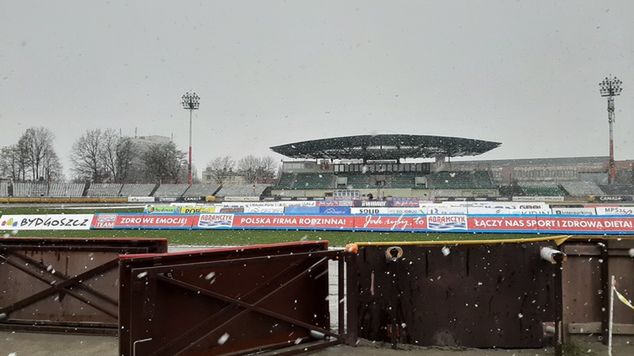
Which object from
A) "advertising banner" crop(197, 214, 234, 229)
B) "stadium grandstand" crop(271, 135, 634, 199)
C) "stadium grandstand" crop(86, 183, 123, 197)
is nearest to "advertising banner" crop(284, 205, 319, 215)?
"advertising banner" crop(197, 214, 234, 229)

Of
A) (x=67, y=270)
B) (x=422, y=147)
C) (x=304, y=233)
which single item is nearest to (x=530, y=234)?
(x=304, y=233)

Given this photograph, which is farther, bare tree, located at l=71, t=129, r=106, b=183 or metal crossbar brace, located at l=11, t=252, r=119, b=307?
bare tree, located at l=71, t=129, r=106, b=183

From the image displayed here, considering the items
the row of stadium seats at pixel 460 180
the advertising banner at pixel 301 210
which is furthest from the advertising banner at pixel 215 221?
the row of stadium seats at pixel 460 180

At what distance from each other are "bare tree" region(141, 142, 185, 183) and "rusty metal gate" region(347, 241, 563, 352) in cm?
10643

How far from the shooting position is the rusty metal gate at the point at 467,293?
18.1 ft

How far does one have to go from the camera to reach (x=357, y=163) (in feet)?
294

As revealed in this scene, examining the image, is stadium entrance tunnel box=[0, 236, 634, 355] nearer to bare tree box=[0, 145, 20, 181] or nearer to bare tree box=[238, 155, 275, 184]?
bare tree box=[0, 145, 20, 181]

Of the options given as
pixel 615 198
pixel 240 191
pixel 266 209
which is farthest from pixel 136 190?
pixel 615 198

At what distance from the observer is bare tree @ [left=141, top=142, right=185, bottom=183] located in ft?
351

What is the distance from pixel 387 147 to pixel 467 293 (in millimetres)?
76443

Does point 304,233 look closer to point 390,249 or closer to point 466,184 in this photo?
point 390,249

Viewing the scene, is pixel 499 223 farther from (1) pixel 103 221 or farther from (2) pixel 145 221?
(1) pixel 103 221

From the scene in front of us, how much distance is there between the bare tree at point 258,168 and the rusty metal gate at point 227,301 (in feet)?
423

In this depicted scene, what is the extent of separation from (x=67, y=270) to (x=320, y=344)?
405cm
